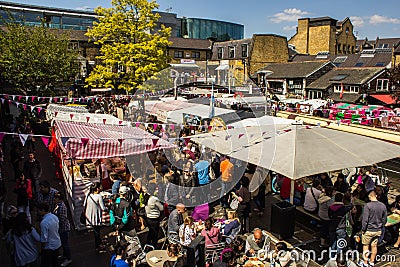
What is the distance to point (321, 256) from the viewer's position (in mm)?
6613

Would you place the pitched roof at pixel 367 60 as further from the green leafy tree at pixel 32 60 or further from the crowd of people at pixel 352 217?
the crowd of people at pixel 352 217

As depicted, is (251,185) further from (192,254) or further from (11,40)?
(11,40)

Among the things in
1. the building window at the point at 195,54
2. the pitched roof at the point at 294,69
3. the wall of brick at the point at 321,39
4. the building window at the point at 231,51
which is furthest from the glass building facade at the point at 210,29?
the pitched roof at the point at 294,69

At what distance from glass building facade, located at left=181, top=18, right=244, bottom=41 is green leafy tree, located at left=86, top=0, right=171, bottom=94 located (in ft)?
223

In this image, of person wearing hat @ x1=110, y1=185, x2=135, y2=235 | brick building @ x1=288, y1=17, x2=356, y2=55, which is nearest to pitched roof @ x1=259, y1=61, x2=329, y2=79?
brick building @ x1=288, y1=17, x2=356, y2=55

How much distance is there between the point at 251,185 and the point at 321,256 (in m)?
2.51

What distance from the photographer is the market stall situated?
24.8 ft

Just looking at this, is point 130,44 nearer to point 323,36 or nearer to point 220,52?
point 220,52

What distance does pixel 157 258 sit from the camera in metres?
5.35

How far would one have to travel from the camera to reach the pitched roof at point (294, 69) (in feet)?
118

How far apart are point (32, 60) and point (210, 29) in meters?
89.7

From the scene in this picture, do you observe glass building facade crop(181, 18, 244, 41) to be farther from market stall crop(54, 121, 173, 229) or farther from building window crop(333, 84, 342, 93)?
market stall crop(54, 121, 173, 229)

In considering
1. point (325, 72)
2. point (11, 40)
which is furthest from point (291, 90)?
point (11, 40)

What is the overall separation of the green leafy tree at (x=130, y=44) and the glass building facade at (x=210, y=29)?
6792 centimetres
